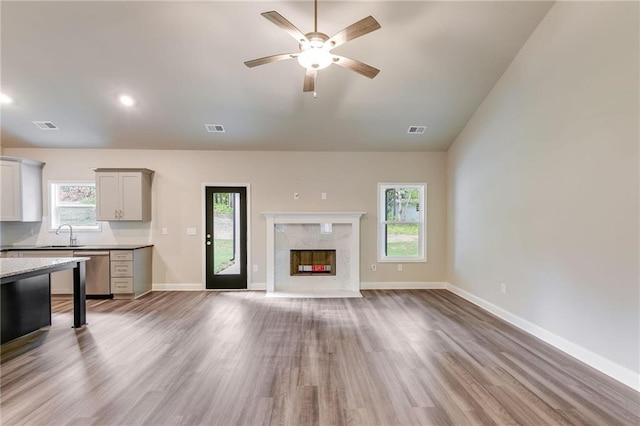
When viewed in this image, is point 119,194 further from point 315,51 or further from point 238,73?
point 315,51

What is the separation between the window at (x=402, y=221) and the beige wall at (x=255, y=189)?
0.15 meters

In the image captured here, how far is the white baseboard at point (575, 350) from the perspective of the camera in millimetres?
2482

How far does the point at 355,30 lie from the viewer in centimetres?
243

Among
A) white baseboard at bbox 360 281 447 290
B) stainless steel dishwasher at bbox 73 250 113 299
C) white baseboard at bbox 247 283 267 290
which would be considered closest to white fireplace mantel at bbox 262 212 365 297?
white baseboard at bbox 247 283 267 290

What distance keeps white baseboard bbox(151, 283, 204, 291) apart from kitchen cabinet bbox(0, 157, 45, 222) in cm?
256

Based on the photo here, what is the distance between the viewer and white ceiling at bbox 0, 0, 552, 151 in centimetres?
339

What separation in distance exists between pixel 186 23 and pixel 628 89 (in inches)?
174

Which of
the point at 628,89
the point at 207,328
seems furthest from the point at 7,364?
the point at 628,89

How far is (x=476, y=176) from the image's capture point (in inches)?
192

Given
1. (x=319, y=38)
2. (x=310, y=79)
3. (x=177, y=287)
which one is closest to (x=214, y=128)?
(x=310, y=79)

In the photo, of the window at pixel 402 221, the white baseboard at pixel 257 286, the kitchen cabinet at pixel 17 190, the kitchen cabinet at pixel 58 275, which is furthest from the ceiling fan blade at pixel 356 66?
the kitchen cabinet at pixel 17 190

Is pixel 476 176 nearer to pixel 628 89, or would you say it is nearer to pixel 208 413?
pixel 628 89

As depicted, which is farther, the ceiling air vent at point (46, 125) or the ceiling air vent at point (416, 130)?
the ceiling air vent at point (416, 130)

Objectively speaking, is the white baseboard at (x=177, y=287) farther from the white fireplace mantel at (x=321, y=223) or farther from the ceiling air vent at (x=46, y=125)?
the ceiling air vent at (x=46, y=125)
